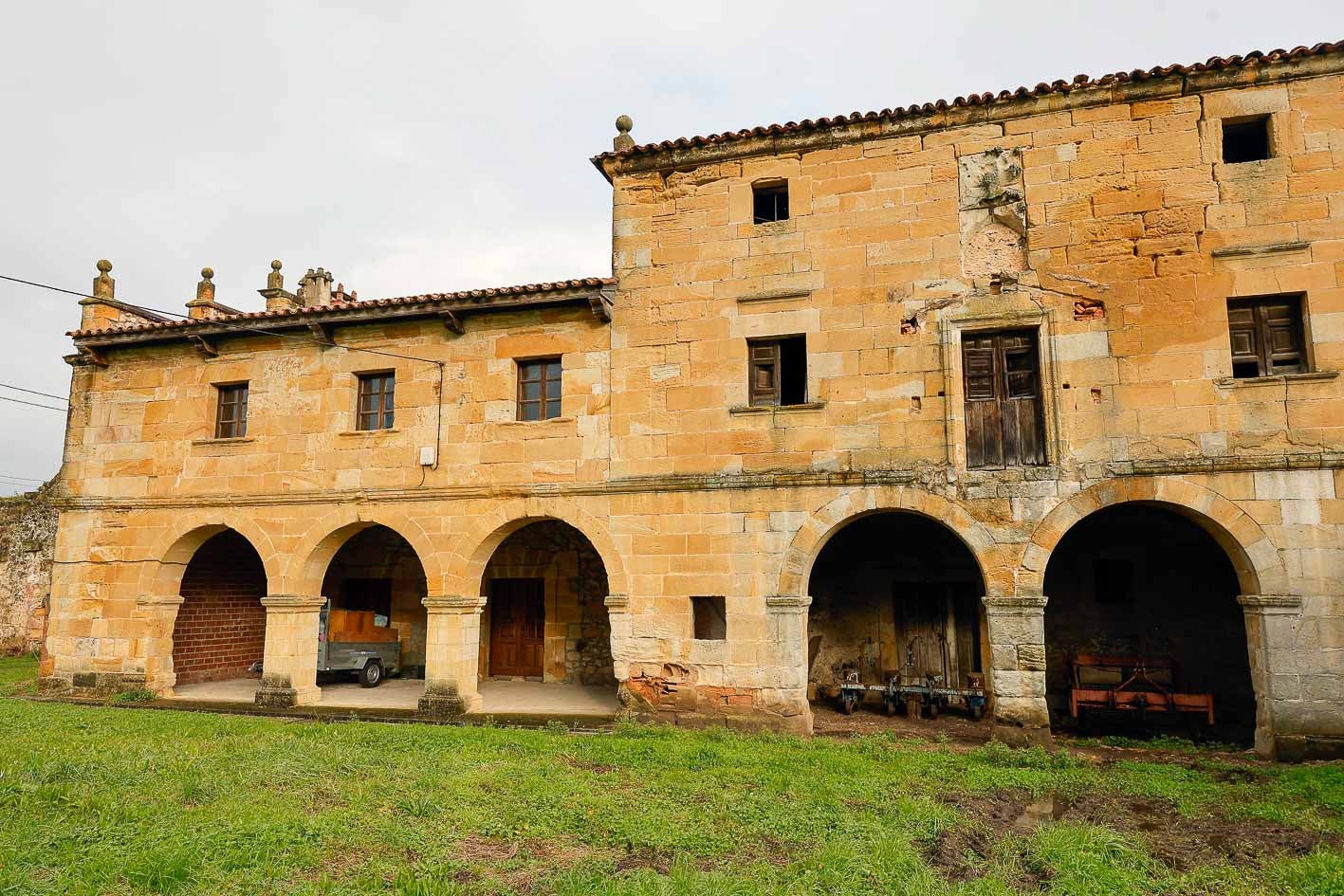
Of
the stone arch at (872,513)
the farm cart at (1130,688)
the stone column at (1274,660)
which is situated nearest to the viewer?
the stone column at (1274,660)

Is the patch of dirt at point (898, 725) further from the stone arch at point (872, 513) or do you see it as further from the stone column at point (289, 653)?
the stone column at point (289, 653)

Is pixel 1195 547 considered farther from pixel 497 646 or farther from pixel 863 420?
pixel 497 646

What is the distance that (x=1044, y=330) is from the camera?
999cm

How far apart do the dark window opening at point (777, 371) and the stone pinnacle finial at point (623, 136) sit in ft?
11.5

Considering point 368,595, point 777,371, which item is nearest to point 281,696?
point 368,595

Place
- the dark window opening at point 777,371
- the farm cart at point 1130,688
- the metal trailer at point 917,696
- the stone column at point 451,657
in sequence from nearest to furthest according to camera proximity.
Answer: the farm cart at point 1130,688 → the dark window opening at point 777,371 → the metal trailer at point 917,696 → the stone column at point 451,657

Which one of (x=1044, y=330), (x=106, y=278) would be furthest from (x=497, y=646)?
(x=1044, y=330)

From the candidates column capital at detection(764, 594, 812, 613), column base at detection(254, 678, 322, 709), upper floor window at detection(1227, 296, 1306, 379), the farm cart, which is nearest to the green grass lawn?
the farm cart

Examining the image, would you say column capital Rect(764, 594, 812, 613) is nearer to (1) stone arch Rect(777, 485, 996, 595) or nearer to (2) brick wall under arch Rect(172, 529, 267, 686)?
(1) stone arch Rect(777, 485, 996, 595)

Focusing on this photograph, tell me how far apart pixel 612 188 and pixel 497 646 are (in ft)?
27.7

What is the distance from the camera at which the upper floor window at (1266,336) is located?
30.9ft

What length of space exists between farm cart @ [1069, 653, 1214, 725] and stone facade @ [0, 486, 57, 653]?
21.7 m

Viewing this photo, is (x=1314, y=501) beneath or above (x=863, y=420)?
beneath

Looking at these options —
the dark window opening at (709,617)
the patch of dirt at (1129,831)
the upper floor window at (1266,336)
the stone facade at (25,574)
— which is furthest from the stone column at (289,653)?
the upper floor window at (1266,336)
